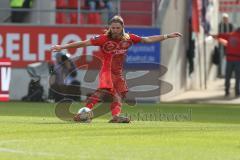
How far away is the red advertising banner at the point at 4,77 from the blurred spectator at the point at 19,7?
3.20 metres

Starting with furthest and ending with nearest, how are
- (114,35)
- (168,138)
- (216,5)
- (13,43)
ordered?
(216,5) < (13,43) < (114,35) < (168,138)

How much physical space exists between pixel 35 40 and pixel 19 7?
1.43 metres

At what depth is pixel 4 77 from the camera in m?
23.1

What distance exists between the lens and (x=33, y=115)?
60.5 feet

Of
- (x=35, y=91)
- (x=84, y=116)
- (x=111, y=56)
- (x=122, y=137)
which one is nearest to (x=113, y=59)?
(x=111, y=56)

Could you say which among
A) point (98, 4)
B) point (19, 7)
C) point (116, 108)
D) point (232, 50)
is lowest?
point (116, 108)

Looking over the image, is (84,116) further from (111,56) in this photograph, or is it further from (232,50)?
(232,50)

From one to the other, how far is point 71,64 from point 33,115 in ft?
20.9

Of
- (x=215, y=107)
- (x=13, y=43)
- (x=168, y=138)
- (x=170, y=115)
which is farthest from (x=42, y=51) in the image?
(x=168, y=138)

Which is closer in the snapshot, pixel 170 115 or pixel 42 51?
pixel 170 115

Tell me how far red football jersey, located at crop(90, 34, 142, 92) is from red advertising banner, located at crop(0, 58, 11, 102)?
23.9 ft

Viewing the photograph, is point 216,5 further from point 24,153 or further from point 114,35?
point 24,153

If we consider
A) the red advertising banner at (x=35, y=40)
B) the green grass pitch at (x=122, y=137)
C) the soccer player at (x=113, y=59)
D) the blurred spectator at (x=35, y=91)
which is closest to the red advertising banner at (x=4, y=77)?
the blurred spectator at (x=35, y=91)

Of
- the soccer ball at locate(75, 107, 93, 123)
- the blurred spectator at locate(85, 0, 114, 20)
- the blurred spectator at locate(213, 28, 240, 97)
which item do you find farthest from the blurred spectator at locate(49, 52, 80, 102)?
the soccer ball at locate(75, 107, 93, 123)
